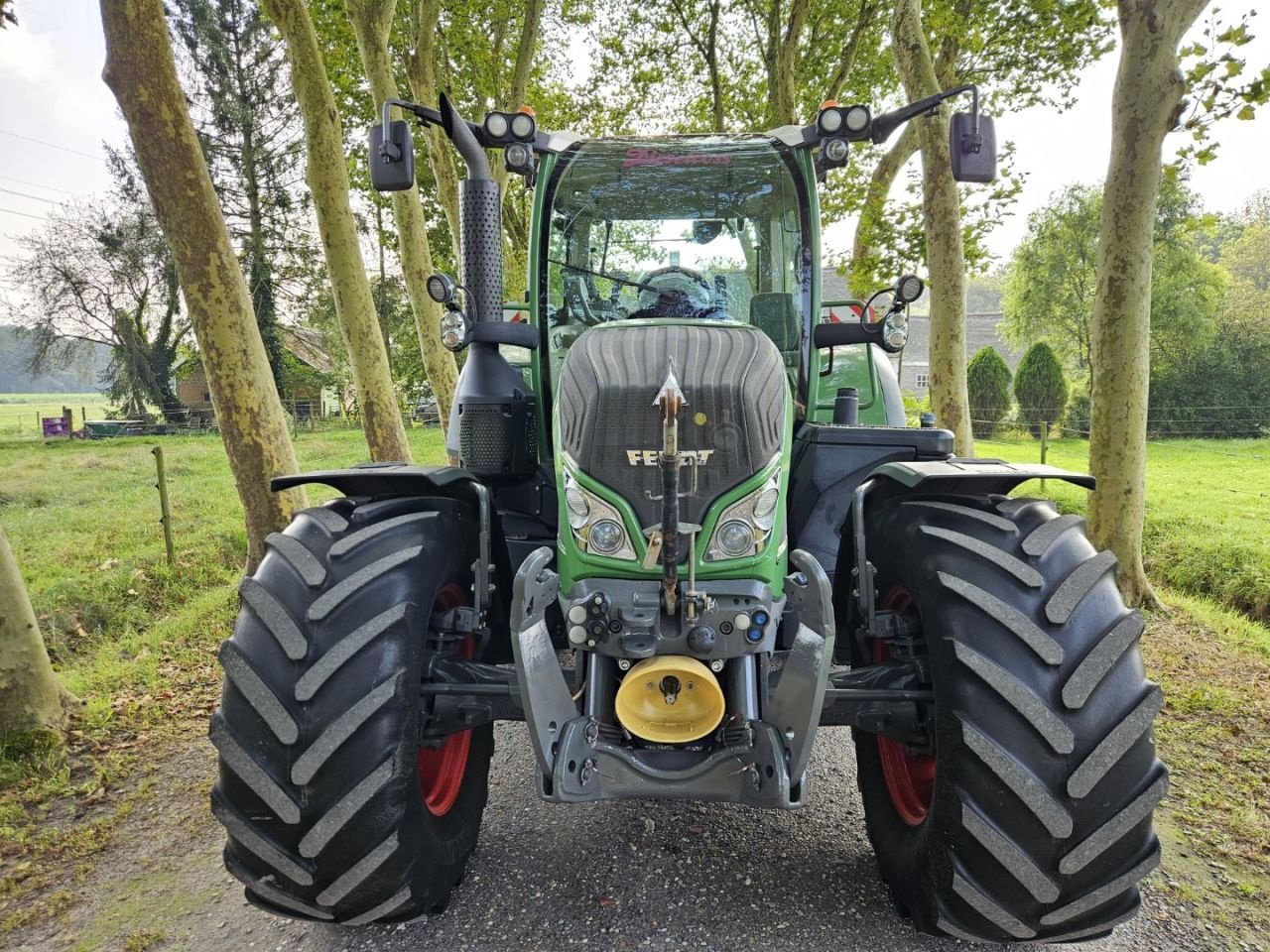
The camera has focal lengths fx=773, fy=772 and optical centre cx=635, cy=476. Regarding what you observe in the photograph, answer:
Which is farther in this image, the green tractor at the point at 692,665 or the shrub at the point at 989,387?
the shrub at the point at 989,387

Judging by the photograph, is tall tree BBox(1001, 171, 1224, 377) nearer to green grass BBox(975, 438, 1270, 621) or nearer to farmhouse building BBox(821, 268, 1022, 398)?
Result: farmhouse building BBox(821, 268, 1022, 398)

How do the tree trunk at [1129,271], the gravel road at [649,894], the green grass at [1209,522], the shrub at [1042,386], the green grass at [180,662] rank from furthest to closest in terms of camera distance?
the shrub at [1042,386], the green grass at [1209,522], the tree trunk at [1129,271], the green grass at [180,662], the gravel road at [649,894]

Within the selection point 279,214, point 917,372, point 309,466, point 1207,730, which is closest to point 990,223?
point 1207,730

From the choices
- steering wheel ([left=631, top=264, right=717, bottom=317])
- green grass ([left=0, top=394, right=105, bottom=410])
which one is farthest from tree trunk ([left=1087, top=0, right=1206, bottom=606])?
green grass ([left=0, top=394, right=105, bottom=410])

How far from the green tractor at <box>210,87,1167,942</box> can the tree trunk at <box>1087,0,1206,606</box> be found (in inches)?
141

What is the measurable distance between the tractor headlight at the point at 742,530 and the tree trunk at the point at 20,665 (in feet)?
11.3

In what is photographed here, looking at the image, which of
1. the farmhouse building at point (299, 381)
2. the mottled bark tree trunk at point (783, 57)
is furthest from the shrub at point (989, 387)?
the farmhouse building at point (299, 381)

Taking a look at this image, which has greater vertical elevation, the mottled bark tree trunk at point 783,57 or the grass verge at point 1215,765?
the mottled bark tree trunk at point 783,57

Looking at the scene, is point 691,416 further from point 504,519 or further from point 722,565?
point 504,519

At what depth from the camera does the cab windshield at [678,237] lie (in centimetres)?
335

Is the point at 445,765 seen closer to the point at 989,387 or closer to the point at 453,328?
the point at 453,328

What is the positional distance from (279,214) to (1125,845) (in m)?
28.6

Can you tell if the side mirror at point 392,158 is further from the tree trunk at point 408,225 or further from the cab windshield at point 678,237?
the tree trunk at point 408,225

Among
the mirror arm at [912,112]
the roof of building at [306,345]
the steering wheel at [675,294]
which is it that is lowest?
the steering wheel at [675,294]
